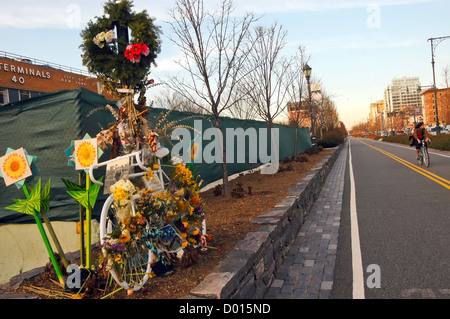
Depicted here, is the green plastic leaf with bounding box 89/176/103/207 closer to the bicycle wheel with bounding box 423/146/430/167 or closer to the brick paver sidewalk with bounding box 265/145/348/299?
the brick paver sidewalk with bounding box 265/145/348/299

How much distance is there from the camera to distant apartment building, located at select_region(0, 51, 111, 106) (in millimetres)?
41062

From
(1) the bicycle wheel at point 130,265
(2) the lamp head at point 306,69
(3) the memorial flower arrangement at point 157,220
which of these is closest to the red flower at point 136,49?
(3) the memorial flower arrangement at point 157,220

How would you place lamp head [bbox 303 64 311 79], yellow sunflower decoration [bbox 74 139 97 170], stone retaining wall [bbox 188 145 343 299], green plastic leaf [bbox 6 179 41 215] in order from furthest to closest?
lamp head [bbox 303 64 311 79] < yellow sunflower decoration [bbox 74 139 97 170] < green plastic leaf [bbox 6 179 41 215] < stone retaining wall [bbox 188 145 343 299]

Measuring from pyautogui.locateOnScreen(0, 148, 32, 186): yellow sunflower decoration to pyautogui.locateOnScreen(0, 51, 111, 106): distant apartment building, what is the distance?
117 ft

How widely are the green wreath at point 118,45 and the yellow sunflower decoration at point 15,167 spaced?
3.89 ft

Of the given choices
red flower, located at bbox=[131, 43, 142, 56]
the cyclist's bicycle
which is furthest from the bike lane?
the cyclist's bicycle

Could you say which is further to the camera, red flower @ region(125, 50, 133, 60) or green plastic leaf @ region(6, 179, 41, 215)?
red flower @ region(125, 50, 133, 60)

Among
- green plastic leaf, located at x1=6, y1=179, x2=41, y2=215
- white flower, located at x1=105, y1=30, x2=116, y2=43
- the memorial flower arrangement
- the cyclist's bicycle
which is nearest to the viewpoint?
the memorial flower arrangement

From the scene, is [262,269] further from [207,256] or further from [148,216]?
[148,216]

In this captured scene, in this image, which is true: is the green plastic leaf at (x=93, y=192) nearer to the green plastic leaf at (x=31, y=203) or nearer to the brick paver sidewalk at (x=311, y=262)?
the green plastic leaf at (x=31, y=203)

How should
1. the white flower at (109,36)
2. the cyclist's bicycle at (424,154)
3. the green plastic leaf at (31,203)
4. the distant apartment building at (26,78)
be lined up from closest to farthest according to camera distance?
the green plastic leaf at (31,203) → the white flower at (109,36) → the cyclist's bicycle at (424,154) → the distant apartment building at (26,78)

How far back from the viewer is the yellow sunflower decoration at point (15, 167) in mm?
3543

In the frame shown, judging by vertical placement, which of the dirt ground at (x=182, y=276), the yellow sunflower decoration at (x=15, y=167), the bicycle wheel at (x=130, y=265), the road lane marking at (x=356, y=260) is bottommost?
the road lane marking at (x=356, y=260)

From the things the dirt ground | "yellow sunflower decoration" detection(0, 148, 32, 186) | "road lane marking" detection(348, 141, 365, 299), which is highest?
"yellow sunflower decoration" detection(0, 148, 32, 186)
